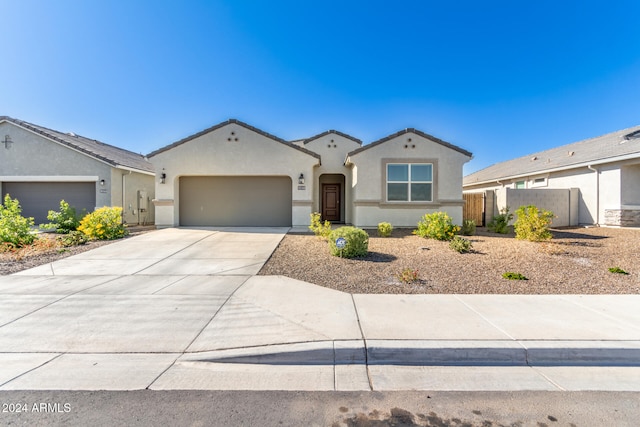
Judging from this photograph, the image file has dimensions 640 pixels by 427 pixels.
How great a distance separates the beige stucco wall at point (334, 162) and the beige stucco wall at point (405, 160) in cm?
275

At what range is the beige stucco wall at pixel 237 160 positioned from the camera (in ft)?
41.7

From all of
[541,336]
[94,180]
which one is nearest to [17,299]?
[541,336]

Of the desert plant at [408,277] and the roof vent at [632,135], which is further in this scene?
the roof vent at [632,135]

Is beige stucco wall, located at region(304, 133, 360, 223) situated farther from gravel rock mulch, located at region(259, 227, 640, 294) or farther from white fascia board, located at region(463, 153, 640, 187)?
white fascia board, located at region(463, 153, 640, 187)

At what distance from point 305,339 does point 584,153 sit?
19033 millimetres

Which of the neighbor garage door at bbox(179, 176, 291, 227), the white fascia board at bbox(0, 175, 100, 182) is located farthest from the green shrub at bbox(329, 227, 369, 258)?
the white fascia board at bbox(0, 175, 100, 182)

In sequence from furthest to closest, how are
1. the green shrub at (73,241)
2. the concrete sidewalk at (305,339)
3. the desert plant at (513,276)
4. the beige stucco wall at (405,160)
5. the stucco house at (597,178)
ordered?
the stucco house at (597,178)
the beige stucco wall at (405,160)
the green shrub at (73,241)
the desert plant at (513,276)
the concrete sidewalk at (305,339)

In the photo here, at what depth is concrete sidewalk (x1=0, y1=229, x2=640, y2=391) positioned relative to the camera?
115 inches

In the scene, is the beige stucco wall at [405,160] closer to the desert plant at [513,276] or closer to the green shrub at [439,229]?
the green shrub at [439,229]

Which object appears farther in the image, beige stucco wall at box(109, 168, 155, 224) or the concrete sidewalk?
beige stucco wall at box(109, 168, 155, 224)

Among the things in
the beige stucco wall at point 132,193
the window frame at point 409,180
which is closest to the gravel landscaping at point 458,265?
the window frame at point 409,180

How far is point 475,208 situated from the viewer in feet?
47.5

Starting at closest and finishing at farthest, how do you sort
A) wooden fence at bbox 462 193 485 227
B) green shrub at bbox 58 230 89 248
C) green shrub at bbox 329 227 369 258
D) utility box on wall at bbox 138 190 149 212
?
green shrub at bbox 329 227 369 258 → green shrub at bbox 58 230 89 248 → wooden fence at bbox 462 193 485 227 → utility box on wall at bbox 138 190 149 212

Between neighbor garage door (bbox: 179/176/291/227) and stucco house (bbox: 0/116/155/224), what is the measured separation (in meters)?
3.81
